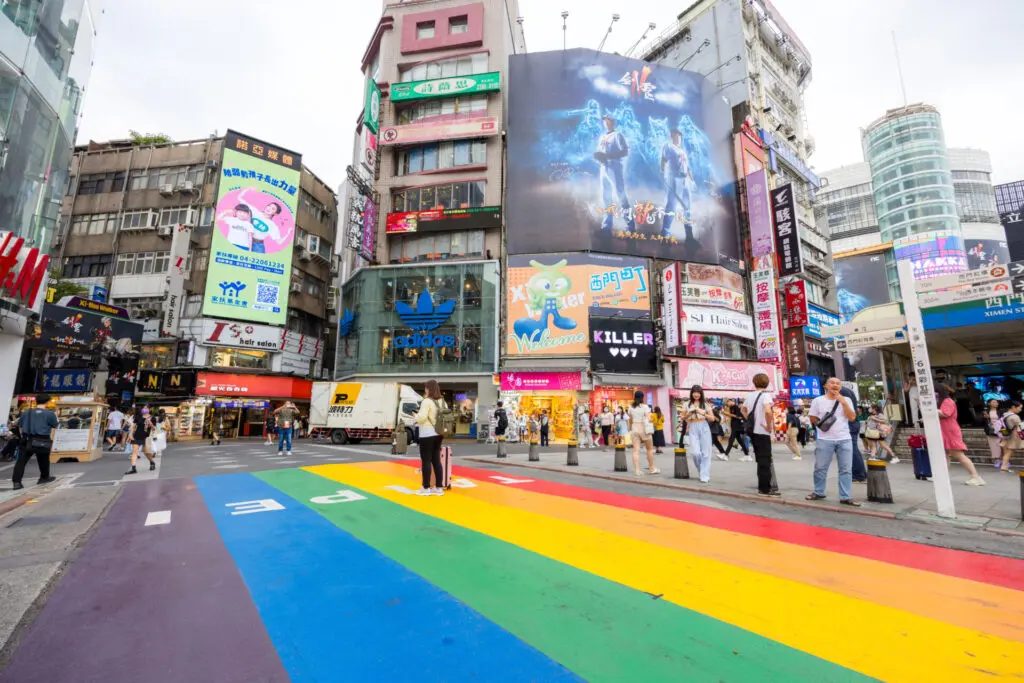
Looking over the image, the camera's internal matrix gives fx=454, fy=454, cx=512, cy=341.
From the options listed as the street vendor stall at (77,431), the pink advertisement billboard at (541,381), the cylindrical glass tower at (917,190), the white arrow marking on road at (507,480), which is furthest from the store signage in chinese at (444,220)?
the cylindrical glass tower at (917,190)

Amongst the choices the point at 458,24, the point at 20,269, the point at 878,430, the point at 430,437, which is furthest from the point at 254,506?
the point at 458,24

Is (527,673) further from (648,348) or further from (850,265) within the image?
(850,265)

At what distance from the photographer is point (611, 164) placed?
31.2 m

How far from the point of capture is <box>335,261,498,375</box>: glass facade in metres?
30.0

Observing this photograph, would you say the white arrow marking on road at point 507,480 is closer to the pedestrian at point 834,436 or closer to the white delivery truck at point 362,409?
the pedestrian at point 834,436

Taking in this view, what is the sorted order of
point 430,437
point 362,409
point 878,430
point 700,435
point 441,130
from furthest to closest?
point 441,130 < point 362,409 < point 878,430 < point 700,435 < point 430,437

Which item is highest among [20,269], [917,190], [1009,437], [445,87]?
[917,190]

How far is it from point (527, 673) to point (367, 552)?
2570 mm

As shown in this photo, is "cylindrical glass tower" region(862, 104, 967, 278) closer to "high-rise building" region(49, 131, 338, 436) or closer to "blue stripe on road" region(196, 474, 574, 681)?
"high-rise building" region(49, 131, 338, 436)

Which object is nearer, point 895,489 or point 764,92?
point 895,489

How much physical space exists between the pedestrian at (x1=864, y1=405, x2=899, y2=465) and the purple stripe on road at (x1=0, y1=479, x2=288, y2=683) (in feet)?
36.7

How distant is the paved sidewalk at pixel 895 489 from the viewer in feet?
19.4

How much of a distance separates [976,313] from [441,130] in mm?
31275

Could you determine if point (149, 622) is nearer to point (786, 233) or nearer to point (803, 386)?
point (803, 386)
